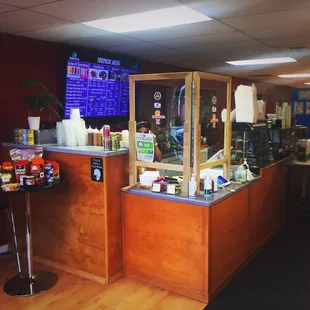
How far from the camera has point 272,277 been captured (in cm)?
333

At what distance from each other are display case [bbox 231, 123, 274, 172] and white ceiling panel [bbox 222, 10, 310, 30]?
960mm

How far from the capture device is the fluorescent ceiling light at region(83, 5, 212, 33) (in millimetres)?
2963

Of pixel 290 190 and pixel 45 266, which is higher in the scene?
pixel 290 190

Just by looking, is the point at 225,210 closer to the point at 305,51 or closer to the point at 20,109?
the point at 20,109

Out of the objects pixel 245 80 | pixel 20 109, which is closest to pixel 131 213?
pixel 20 109

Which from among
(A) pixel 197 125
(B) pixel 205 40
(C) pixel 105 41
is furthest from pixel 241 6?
(C) pixel 105 41

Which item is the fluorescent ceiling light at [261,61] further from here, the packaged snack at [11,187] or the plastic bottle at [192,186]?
the packaged snack at [11,187]

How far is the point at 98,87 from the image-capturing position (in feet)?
15.8

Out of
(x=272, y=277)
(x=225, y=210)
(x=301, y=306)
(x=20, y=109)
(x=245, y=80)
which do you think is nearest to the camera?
(x=301, y=306)

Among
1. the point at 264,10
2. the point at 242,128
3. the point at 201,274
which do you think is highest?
the point at 264,10

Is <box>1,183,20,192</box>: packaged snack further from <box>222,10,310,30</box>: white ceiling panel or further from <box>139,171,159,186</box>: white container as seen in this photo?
<box>222,10,310,30</box>: white ceiling panel

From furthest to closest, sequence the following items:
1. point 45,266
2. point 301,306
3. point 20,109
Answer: point 20,109 < point 45,266 < point 301,306

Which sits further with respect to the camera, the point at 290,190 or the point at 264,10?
the point at 290,190

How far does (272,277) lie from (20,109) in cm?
303
